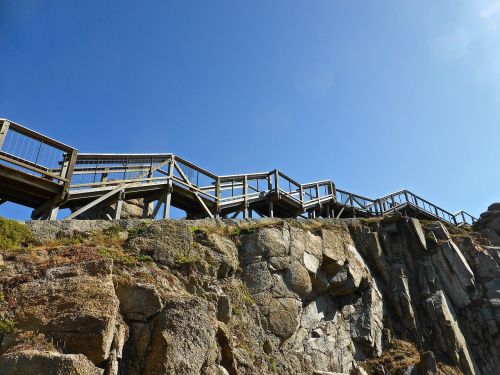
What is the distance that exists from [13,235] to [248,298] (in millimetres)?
6793

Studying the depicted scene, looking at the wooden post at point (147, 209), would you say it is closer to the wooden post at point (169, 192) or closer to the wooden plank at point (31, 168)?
the wooden post at point (169, 192)

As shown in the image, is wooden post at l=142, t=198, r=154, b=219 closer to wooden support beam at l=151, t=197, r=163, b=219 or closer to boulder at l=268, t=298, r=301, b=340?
wooden support beam at l=151, t=197, r=163, b=219

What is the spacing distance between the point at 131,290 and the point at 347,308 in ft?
33.4

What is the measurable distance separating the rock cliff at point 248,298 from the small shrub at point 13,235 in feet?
0.11

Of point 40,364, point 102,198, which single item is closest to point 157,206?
point 102,198

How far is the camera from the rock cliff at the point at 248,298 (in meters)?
7.69

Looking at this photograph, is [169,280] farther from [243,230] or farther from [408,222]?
[408,222]

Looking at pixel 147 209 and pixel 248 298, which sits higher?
pixel 147 209

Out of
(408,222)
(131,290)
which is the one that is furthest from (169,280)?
(408,222)

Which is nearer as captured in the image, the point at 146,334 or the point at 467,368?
the point at 146,334

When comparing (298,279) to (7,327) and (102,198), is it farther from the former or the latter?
(7,327)

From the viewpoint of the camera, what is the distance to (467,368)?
1659 centimetres

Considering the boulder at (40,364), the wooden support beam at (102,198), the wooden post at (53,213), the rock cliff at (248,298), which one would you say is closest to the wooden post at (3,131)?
the wooden post at (53,213)

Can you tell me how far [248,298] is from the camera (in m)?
13.5
